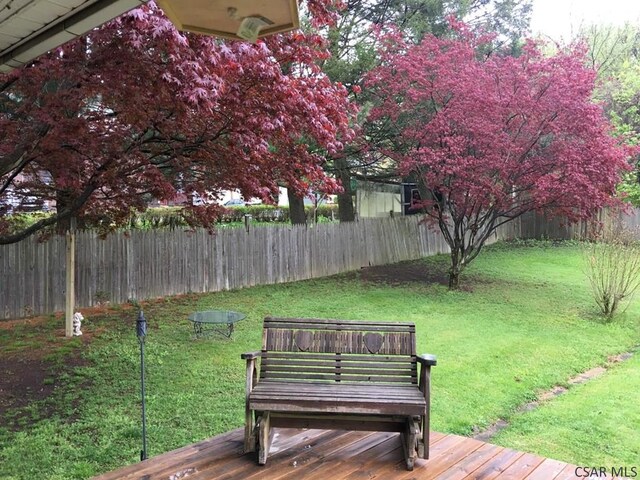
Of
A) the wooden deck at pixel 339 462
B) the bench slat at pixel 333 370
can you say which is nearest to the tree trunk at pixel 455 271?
the wooden deck at pixel 339 462

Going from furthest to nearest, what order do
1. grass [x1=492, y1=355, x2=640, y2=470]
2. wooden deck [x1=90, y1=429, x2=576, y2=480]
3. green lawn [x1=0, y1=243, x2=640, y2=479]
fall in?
green lawn [x1=0, y1=243, x2=640, y2=479], grass [x1=492, y1=355, x2=640, y2=470], wooden deck [x1=90, y1=429, x2=576, y2=480]

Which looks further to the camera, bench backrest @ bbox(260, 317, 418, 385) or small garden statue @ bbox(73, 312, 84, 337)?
small garden statue @ bbox(73, 312, 84, 337)

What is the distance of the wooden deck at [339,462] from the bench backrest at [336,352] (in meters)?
0.46

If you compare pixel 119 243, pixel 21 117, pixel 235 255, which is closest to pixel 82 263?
pixel 119 243

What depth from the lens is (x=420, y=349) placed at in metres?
7.30

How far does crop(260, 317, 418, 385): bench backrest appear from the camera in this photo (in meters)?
3.82

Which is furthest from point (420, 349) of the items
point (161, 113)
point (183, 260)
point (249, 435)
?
point (183, 260)

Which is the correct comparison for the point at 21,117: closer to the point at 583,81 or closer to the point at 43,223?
the point at 43,223

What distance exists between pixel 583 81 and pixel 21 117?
998cm

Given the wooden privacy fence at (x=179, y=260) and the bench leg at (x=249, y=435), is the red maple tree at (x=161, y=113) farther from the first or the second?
the bench leg at (x=249, y=435)

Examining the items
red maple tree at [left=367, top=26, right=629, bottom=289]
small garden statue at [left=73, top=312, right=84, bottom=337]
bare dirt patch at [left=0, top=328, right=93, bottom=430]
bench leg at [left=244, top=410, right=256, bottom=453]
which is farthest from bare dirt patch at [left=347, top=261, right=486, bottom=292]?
bench leg at [left=244, top=410, right=256, bottom=453]

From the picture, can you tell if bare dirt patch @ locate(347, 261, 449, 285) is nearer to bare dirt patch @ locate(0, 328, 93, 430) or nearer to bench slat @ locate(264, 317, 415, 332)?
bare dirt patch @ locate(0, 328, 93, 430)

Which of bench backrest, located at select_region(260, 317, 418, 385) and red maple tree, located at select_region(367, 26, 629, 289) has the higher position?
red maple tree, located at select_region(367, 26, 629, 289)

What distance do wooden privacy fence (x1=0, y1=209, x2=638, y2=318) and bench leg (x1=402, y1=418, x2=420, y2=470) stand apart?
7.60 m
